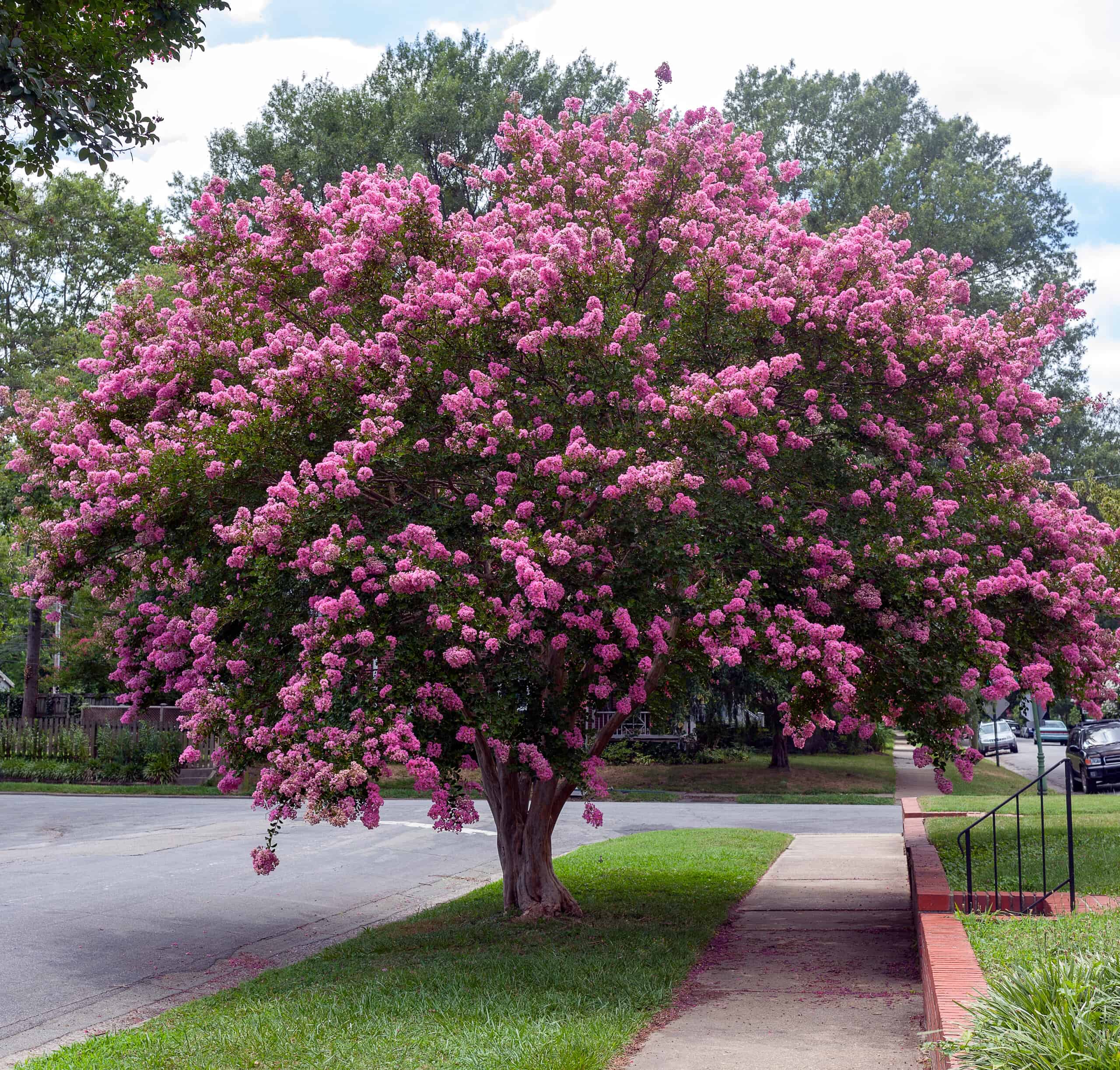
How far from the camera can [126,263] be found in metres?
43.0

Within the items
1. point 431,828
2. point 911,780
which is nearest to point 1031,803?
point 431,828

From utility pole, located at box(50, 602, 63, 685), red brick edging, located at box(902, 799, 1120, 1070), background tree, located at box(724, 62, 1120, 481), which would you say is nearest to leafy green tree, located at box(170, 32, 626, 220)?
background tree, located at box(724, 62, 1120, 481)

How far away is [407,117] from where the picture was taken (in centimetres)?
2958

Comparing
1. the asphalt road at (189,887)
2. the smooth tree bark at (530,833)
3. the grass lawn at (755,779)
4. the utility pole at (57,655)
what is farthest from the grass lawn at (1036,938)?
the utility pole at (57,655)

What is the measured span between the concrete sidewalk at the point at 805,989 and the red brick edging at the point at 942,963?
0.29 metres

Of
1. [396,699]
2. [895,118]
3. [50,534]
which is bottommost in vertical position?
[396,699]

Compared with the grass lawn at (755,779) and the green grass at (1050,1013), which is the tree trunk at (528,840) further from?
the grass lawn at (755,779)

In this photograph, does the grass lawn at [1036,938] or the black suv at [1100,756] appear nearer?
the grass lawn at [1036,938]

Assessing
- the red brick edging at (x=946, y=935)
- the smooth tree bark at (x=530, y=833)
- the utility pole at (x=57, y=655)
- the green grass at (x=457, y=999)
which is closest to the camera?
the red brick edging at (x=946, y=935)

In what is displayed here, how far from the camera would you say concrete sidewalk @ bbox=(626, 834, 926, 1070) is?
20.5 feet

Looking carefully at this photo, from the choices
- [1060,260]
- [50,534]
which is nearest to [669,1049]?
[50,534]

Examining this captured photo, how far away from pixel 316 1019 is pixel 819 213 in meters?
29.3

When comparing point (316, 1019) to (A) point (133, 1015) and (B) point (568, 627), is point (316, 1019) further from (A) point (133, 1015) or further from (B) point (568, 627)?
(B) point (568, 627)

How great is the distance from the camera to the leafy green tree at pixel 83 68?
8.36m
